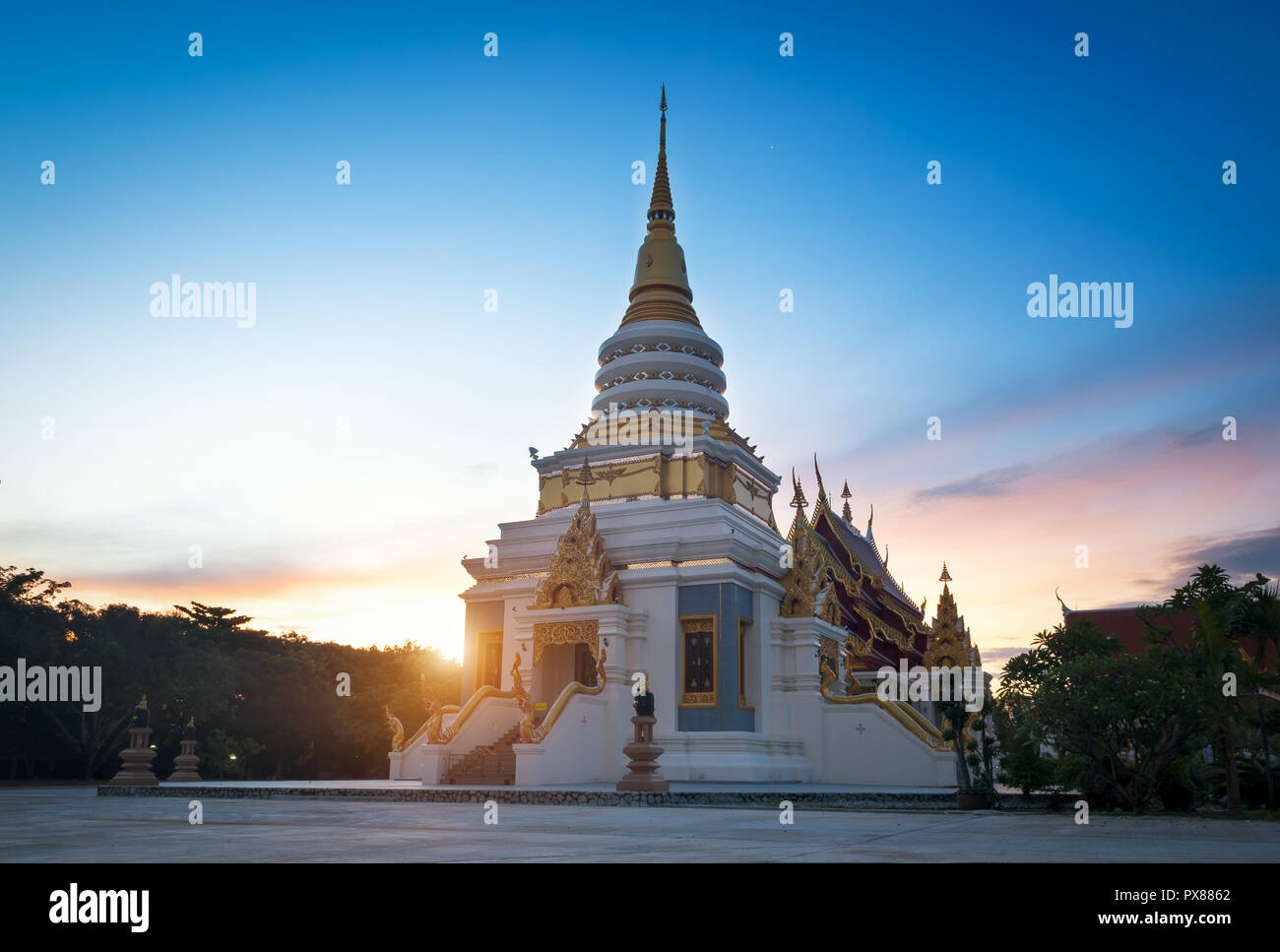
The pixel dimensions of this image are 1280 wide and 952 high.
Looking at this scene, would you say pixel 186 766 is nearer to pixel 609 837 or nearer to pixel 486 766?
pixel 486 766

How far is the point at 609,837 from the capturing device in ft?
29.3

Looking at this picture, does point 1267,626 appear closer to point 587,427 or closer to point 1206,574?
point 1206,574

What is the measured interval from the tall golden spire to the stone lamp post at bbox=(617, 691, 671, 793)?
2183 centimetres

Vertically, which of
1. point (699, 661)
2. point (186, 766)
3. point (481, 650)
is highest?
point (481, 650)

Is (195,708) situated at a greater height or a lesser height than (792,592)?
lesser

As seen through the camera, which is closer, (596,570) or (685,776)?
(685,776)

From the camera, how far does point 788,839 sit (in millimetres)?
8656

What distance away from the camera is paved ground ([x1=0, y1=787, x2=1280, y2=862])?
7027 mm

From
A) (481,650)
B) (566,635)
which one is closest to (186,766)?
(481,650)

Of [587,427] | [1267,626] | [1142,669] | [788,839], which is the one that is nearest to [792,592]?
[587,427]

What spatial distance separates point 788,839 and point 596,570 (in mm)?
17897

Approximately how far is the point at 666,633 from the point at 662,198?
1821 cm

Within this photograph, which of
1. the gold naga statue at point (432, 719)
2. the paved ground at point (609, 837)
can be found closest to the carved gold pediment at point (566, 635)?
the gold naga statue at point (432, 719)
